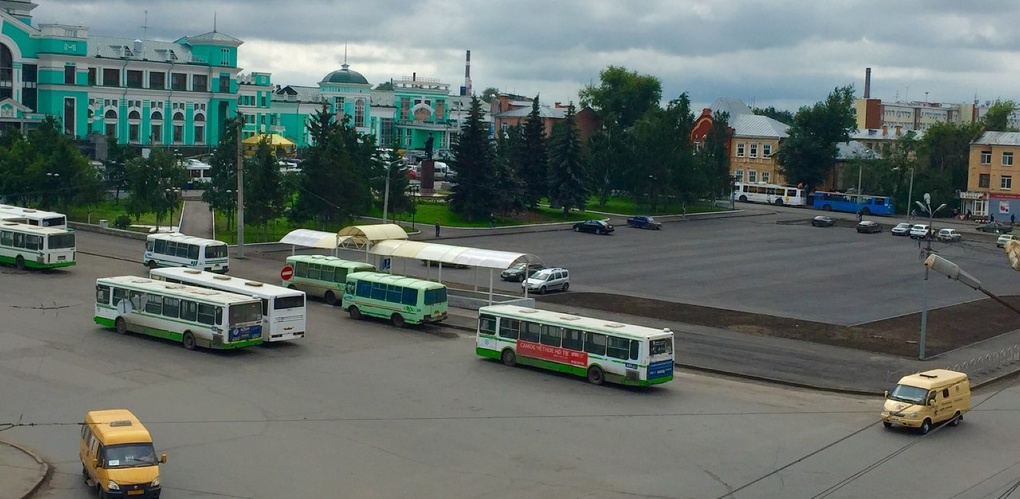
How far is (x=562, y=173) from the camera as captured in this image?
81.9m

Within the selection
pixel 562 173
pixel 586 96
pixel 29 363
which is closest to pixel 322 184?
pixel 562 173

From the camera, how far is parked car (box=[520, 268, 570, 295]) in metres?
45.5

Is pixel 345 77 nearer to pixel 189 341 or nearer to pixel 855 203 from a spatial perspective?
pixel 855 203

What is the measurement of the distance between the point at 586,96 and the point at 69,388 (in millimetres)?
97711

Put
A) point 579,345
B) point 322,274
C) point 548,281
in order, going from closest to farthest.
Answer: point 579,345, point 322,274, point 548,281

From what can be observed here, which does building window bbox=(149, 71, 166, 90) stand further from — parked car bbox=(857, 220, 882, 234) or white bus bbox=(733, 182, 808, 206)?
parked car bbox=(857, 220, 882, 234)

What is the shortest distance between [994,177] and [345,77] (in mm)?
71118

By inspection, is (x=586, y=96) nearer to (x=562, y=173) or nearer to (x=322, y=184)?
(x=562, y=173)

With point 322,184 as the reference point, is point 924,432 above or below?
below

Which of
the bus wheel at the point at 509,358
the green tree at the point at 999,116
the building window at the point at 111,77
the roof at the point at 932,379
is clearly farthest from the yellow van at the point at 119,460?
the green tree at the point at 999,116

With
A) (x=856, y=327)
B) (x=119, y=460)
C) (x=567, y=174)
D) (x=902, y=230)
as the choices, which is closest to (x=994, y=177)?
(x=902, y=230)

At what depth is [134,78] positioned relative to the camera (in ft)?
337

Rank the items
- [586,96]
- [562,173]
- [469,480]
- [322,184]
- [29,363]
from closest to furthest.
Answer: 1. [469,480]
2. [29,363]
3. [322,184]
4. [562,173]
5. [586,96]

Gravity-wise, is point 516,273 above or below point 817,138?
below
